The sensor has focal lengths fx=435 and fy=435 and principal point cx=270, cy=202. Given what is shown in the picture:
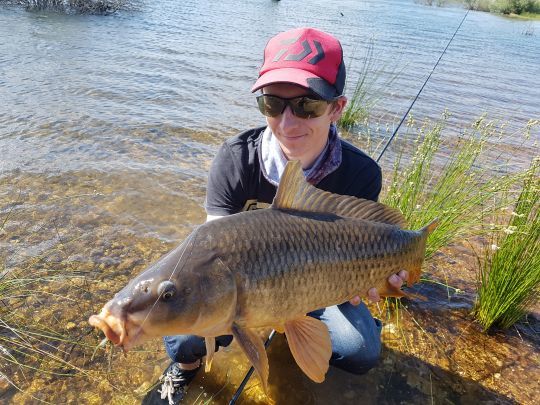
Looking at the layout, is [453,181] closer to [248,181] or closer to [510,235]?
[510,235]

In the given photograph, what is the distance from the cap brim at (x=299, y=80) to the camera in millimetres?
2377

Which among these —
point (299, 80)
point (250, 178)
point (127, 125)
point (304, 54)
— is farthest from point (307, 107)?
point (127, 125)

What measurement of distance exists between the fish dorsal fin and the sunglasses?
0.56m

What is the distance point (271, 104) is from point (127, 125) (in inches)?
195

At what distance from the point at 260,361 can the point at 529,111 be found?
37.2ft


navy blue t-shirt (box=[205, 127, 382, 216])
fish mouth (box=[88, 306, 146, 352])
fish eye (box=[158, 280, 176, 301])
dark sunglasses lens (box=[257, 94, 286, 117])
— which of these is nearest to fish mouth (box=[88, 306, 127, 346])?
fish mouth (box=[88, 306, 146, 352])

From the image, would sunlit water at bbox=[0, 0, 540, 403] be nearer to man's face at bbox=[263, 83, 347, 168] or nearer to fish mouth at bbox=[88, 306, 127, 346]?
fish mouth at bbox=[88, 306, 127, 346]

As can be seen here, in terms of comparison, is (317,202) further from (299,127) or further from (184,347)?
(184,347)

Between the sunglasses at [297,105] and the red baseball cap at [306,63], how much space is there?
0.07 metres

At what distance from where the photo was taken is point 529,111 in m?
10.7

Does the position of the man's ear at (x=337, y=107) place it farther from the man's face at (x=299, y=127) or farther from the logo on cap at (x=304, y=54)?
the logo on cap at (x=304, y=54)

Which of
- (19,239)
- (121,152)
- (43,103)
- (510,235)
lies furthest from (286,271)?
→ (43,103)

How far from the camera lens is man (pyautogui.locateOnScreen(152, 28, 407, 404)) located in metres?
2.48

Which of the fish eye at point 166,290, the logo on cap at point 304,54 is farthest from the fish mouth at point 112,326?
the logo on cap at point 304,54
